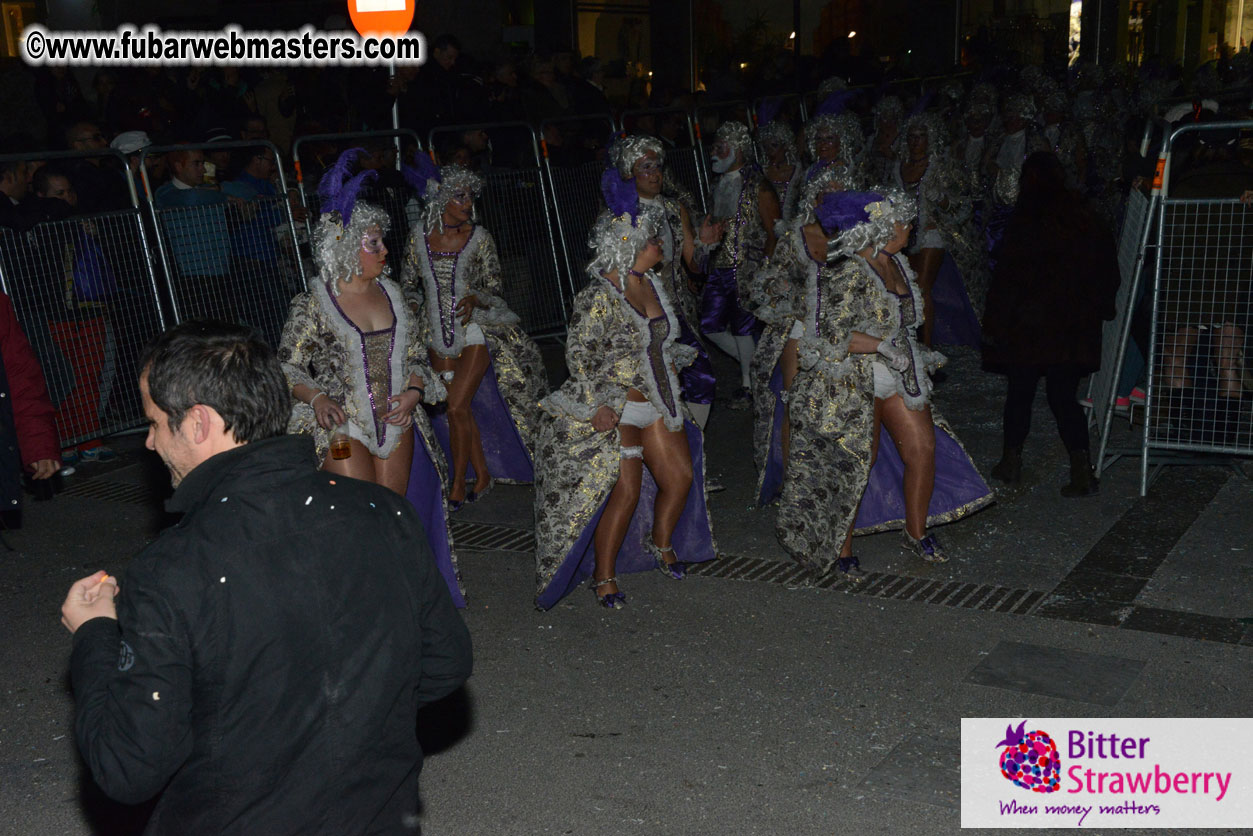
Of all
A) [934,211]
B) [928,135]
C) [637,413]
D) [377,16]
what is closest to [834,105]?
[928,135]

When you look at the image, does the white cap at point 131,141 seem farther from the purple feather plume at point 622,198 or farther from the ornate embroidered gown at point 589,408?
the ornate embroidered gown at point 589,408

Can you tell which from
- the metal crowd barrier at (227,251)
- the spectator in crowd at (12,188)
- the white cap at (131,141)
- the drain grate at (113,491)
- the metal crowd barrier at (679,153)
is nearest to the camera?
the spectator in crowd at (12,188)

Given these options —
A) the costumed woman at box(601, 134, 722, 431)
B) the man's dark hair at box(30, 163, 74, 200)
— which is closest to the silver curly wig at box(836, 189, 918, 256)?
the costumed woman at box(601, 134, 722, 431)

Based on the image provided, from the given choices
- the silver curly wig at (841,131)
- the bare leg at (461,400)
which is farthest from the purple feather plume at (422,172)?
the silver curly wig at (841,131)

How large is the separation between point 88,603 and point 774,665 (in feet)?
11.0

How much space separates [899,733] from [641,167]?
3.90 m

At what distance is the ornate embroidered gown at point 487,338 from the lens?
285 inches

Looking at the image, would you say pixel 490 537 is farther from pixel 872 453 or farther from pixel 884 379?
pixel 884 379

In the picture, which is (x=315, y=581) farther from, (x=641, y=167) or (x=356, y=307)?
(x=641, y=167)

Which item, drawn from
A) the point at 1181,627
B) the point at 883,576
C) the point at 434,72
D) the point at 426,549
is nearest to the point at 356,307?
the point at 883,576

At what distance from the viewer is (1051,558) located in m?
6.20

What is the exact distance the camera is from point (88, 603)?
2.19 metres

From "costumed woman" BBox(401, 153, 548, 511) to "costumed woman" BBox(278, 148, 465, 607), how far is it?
1362 mm

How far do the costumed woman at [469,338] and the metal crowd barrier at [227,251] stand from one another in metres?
1.69
